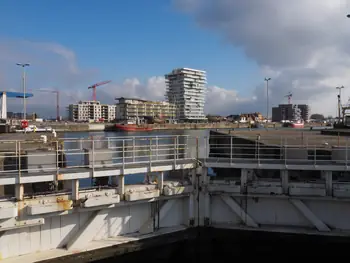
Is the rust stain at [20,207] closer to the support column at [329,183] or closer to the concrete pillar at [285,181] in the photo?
the concrete pillar at [285,181]

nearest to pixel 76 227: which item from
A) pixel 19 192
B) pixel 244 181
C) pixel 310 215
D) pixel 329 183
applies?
pixel 19 192

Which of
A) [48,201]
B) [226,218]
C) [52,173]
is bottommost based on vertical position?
[226,218]

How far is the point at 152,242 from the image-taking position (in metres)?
11.1

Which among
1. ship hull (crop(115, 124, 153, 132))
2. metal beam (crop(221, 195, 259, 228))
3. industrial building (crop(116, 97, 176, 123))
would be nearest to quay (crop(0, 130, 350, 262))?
metal beam (crop(221, 195, 259, 228))

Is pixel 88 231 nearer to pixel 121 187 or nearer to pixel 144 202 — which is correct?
pixel 121 187

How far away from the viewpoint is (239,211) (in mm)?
11930

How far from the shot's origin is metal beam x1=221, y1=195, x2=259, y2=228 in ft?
38.8

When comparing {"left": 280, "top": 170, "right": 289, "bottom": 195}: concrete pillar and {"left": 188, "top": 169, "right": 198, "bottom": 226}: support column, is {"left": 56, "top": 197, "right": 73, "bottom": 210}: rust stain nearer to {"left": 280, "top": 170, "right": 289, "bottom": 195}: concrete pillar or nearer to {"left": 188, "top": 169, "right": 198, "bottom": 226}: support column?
{"left": 188, "top": 169, "right": 198, "bottom": 226}: support column

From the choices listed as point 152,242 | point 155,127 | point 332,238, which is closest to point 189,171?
point 152,242

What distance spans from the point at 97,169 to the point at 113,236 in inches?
96.2

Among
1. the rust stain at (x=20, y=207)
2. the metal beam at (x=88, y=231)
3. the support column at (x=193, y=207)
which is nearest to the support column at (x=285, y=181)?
the support column at (x=193, y=207)

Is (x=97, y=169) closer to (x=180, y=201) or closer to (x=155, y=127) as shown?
(x=180, y=201)

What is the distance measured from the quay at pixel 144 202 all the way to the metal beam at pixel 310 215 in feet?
0.11

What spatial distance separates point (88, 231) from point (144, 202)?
209 centimetres
